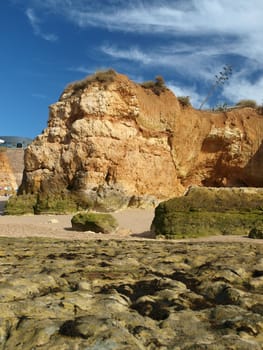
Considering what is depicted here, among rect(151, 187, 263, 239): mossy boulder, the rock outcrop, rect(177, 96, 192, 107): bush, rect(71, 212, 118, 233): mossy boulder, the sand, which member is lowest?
the sand

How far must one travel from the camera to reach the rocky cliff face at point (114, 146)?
870 inches

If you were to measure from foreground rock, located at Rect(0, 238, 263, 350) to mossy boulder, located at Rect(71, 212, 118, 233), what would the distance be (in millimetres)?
8476

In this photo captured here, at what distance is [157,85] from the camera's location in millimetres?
27203

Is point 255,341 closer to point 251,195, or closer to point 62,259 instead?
point 62,259

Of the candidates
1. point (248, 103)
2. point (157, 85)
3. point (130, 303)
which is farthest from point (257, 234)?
point (248, 103)

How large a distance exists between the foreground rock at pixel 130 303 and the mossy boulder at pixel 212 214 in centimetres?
627

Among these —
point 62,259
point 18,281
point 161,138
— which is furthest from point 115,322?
point 161,138

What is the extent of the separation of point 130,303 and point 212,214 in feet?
26.6

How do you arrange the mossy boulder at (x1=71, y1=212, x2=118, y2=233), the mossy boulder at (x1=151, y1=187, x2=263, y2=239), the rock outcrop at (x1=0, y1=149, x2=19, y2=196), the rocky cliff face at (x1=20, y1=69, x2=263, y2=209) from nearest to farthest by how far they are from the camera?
the mossy boulder at (x1=151, y1=187, x2=263, y2=239) < the mossy boulder at (x1=71, y1=212, x2=118, y2=233) < the rocky cliff face at (x1=20, y1=69, x2=263, y2=209) < the rock outcrop at (x1=0, y1=149, x2=19, y2=196)

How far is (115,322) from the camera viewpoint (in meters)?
1.99

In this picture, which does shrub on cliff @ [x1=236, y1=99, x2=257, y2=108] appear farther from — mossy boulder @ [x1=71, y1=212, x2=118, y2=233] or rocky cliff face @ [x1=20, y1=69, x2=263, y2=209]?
mossy boulder @ [x1=71, y1=212, x2=118, y2=233]

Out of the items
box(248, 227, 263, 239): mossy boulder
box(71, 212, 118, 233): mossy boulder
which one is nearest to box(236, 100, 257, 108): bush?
box(71, 212, 118, 233): mossy boulder

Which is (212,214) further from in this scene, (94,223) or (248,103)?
(248,103)

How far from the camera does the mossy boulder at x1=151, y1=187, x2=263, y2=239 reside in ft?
32.9
